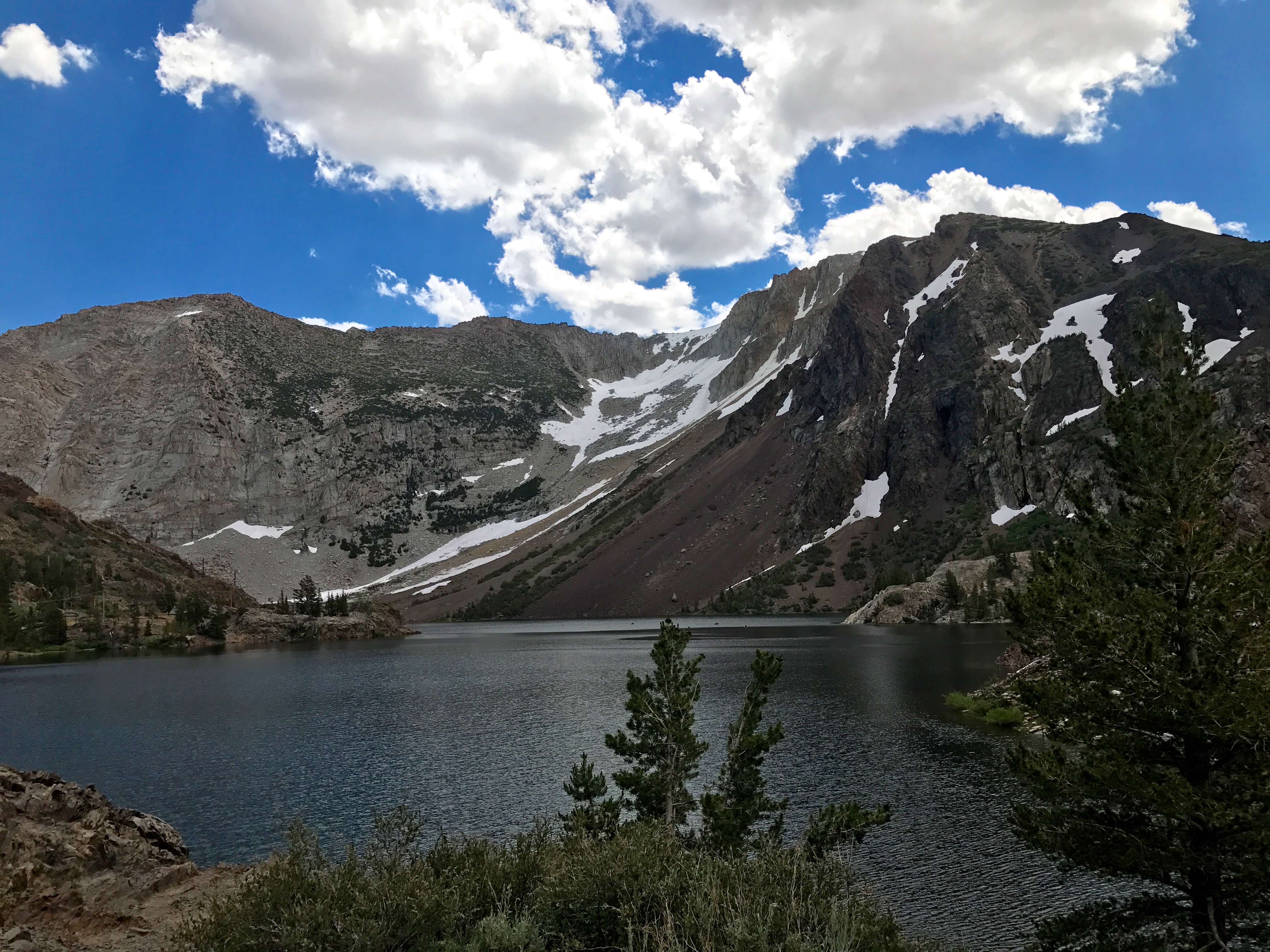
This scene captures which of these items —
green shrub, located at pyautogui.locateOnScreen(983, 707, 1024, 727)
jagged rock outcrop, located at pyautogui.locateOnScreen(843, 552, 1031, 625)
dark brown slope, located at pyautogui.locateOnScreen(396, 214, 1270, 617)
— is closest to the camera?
green shrub, located at pyautogui.locateOnScreen(983, 707, 1024, 727)

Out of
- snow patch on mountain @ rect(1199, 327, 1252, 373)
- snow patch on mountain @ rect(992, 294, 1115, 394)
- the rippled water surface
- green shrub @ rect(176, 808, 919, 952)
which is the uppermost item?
snow patch on mountain @ rect(992, 294, 1115, 394)

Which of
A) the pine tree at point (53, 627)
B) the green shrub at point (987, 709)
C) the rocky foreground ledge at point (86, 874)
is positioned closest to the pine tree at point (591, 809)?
the rocky foreground ledge at point (86, 874)

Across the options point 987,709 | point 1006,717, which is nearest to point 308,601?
point 987,709

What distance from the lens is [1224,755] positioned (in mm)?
11734

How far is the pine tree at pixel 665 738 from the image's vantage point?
17969mm

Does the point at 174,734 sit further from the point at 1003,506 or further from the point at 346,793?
the point at 1003,506

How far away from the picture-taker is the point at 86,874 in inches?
618

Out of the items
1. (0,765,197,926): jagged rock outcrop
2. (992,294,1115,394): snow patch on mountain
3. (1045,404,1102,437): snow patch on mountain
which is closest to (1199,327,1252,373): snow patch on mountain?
(992,294,1115,394): snow patch on mountain

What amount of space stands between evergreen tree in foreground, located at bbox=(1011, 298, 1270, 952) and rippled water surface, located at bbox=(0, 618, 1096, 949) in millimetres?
4501

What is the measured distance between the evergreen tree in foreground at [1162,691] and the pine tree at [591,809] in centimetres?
845

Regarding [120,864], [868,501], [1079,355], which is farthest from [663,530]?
[120,864]

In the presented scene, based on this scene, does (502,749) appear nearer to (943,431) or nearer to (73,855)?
(73,855)

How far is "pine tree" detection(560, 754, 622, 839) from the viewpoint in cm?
1666

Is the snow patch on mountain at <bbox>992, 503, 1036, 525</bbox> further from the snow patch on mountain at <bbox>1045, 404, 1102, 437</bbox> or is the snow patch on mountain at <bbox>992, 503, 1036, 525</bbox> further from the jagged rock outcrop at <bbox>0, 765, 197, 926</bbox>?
the jagged rock outcrop at <bbox>0, 765, 197, 926</bbox>
